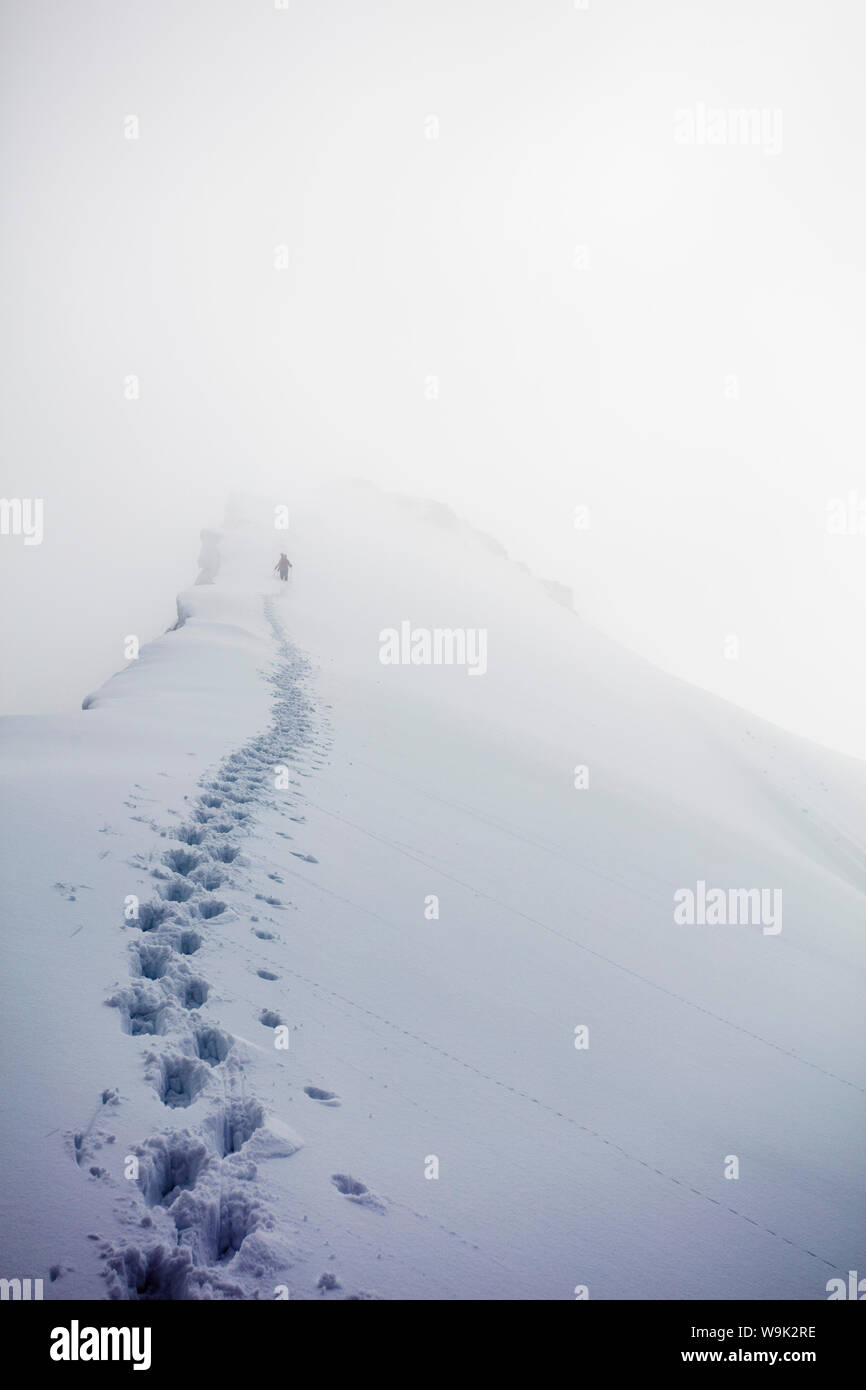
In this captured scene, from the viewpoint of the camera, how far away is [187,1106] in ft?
11.9

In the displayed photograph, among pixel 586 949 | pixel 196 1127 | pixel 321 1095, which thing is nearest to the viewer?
pixel 196 1127

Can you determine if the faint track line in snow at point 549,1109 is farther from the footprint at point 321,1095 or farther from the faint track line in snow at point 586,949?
the faint track line in snow at point 586,949

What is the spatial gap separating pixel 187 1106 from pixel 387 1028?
4.82 feet

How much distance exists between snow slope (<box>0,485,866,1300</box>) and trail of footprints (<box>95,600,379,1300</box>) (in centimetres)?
2

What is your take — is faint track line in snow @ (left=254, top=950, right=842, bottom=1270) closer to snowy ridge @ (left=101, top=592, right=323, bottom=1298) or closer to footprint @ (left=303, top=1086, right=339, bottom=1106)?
snowy ridge @ (left=101, top=592, right=323, bottom=1298)

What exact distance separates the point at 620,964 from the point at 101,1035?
182 inches

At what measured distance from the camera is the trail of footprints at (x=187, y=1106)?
9.46ft

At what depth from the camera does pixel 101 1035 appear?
12.5 ft

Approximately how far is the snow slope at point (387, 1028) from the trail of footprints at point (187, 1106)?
0.05ft

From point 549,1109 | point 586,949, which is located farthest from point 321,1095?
point 586,949

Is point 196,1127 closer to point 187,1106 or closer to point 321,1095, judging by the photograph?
point 187,1106

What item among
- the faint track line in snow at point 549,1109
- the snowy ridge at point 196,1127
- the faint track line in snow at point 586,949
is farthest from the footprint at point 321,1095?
the faint track line in snow at point 586,949
